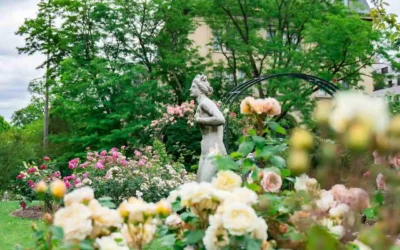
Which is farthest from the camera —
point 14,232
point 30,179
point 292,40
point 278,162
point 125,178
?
point 292,40

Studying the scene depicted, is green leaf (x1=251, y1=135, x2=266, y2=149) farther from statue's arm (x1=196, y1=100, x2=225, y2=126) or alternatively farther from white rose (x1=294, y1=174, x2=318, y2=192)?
statue's arm (x1=196, y1=100, x2=225, y2=126)

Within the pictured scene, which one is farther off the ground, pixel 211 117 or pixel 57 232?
pixel 211 117

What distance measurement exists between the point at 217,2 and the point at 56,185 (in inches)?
846

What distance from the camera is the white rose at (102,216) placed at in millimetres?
1824

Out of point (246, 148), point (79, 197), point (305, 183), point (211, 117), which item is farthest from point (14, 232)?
point (305, 183)

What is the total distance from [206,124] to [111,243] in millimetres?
5213

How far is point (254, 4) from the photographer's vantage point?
22.4m

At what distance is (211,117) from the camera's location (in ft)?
22.7

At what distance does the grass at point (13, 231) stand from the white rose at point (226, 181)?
5656mm

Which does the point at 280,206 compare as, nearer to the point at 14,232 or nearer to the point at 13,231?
the point at 14,232

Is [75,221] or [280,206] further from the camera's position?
[280,206]

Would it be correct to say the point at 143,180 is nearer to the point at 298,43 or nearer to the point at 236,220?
the point at 236,220

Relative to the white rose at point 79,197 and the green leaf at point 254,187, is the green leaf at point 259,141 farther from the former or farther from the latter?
the white rose at point 79,197

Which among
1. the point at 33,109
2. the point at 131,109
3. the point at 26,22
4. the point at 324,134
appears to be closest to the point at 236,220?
the point at 324,134
